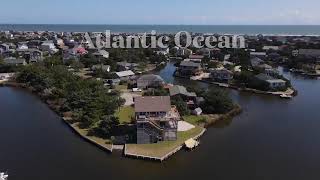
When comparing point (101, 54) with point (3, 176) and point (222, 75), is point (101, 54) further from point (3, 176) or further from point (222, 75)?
point (3, 176)

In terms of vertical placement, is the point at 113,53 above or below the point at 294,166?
above

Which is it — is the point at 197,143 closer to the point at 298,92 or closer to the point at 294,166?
the point at 294,166

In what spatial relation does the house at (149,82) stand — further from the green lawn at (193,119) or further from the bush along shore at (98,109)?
the green lawn at (193,119)

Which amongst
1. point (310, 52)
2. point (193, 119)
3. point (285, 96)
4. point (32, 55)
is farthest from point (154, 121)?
point (310, 52)

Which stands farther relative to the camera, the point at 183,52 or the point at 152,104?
A: the point at 183,52

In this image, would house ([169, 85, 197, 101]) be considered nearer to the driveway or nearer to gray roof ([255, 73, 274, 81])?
the driveway

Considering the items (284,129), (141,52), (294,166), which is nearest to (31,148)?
(294,166)

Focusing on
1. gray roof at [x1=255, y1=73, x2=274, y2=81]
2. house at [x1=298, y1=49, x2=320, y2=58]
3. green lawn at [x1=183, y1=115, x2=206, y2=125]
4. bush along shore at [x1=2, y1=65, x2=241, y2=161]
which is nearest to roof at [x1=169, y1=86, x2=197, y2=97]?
bush along shore at [x1=2, y1=65, x2=241, y2=161]
